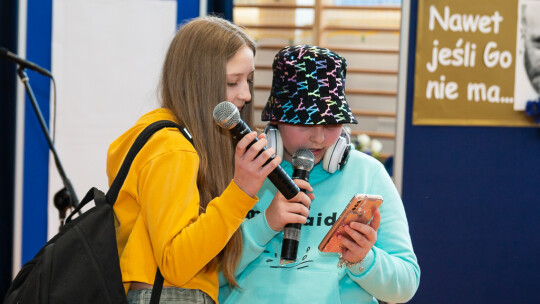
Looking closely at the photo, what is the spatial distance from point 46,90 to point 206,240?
2.05 meters

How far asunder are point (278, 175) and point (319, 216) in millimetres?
326

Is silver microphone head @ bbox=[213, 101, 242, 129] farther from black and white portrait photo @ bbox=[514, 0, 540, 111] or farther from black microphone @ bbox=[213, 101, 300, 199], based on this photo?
black and white portrait photo @ bbox=[514, 0, 540, 111]

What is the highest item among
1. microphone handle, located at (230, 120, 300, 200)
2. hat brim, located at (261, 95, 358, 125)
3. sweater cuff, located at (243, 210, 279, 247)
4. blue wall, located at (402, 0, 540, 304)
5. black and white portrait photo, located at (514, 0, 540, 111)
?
black and white portrait photo, located at (514, 0, 540, 111)

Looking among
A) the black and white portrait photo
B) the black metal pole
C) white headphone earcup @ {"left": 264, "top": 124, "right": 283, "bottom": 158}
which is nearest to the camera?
white headphone earcup @ {"left": 264, "top": 124, "right": 283, "bottom": 158}

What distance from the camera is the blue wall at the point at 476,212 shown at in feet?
10.2

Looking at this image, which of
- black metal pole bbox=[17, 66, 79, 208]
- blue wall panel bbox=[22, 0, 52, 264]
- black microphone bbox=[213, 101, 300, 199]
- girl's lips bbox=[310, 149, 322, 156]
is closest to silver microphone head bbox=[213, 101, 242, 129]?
black microphone bbox=[213, 101, 300, 199]

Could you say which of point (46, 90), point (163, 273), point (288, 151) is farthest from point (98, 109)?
point (163, 273)

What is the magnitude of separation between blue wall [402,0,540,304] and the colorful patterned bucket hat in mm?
1792

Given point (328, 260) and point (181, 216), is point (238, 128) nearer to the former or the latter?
point (181, 216)

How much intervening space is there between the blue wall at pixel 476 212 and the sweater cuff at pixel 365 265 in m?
1.86

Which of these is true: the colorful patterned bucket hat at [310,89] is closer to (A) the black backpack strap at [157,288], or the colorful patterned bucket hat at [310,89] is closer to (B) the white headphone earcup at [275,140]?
(B) the white headphone earcup at [275,140]

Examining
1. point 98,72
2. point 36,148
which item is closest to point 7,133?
point 36,148

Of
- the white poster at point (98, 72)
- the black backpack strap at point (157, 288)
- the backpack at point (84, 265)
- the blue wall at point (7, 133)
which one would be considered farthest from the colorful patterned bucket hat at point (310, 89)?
the blue wall at point (7, 133)

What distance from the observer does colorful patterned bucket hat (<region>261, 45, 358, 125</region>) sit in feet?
4.64
